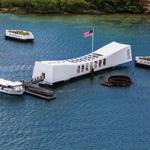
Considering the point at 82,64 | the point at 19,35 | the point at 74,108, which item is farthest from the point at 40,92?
the point at 19,35

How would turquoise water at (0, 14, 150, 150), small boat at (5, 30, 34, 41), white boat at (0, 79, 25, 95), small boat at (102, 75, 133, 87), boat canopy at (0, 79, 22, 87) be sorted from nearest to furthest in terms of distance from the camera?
turquoise water at (0, 14, 150, 150)
white boat at (0, 79, 25, 95)
boat canopy at (0, 79, 22, 87)
small boat at (102, 75, 133, 87)
small boat at (5, 30, 34, 41)

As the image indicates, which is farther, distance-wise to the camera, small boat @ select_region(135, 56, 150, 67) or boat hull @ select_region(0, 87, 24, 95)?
small boat @ select_region(135, 56, 150, 67)

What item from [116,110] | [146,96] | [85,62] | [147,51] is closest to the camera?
[116,110]

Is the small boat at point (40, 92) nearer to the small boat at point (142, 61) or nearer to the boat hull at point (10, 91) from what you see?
the boat hull at point (10, 91)

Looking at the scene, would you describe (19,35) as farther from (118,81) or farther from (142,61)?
(118,81)

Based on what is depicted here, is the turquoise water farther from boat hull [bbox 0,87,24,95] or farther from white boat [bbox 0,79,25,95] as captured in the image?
white boat [bbox 0,79,25,95]

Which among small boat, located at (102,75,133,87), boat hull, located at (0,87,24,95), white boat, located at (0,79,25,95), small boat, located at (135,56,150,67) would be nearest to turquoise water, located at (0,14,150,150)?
boat hull, located at (0,87,24,95)

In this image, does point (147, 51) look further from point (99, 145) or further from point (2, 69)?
point (99, 145)

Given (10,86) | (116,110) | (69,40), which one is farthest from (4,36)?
(116,110)
